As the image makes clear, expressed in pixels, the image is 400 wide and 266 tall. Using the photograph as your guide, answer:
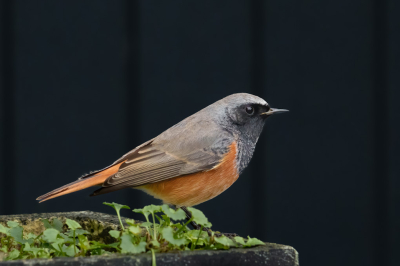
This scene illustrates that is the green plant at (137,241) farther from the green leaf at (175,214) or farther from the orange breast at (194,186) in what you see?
the orange breast at (194,186)

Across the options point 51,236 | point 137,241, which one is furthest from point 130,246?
point 51,236

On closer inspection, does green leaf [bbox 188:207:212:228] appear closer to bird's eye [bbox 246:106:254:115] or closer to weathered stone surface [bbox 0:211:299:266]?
weathered stone surface [bbox 0:211:299:266]

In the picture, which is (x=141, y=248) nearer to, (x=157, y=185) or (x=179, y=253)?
(x=179, y=253)

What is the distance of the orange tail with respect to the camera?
6.79 feet

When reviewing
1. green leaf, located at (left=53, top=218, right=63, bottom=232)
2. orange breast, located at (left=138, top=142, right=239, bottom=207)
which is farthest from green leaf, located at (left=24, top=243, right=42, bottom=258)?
orange breast, located at (left=138, top=142, right=239, bottom=207)

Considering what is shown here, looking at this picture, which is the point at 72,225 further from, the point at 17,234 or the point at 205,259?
the point at 205,259

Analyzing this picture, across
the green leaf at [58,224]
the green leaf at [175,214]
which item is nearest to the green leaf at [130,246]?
the green leaf at [175,214]


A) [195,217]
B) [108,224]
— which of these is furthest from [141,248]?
[108,224]

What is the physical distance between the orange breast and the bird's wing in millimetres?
30

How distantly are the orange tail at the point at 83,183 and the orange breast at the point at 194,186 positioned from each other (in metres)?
0.17

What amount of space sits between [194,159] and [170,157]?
114mm

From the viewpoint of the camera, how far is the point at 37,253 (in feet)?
5.39

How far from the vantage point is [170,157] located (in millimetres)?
2314

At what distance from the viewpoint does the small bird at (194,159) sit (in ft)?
7.28
